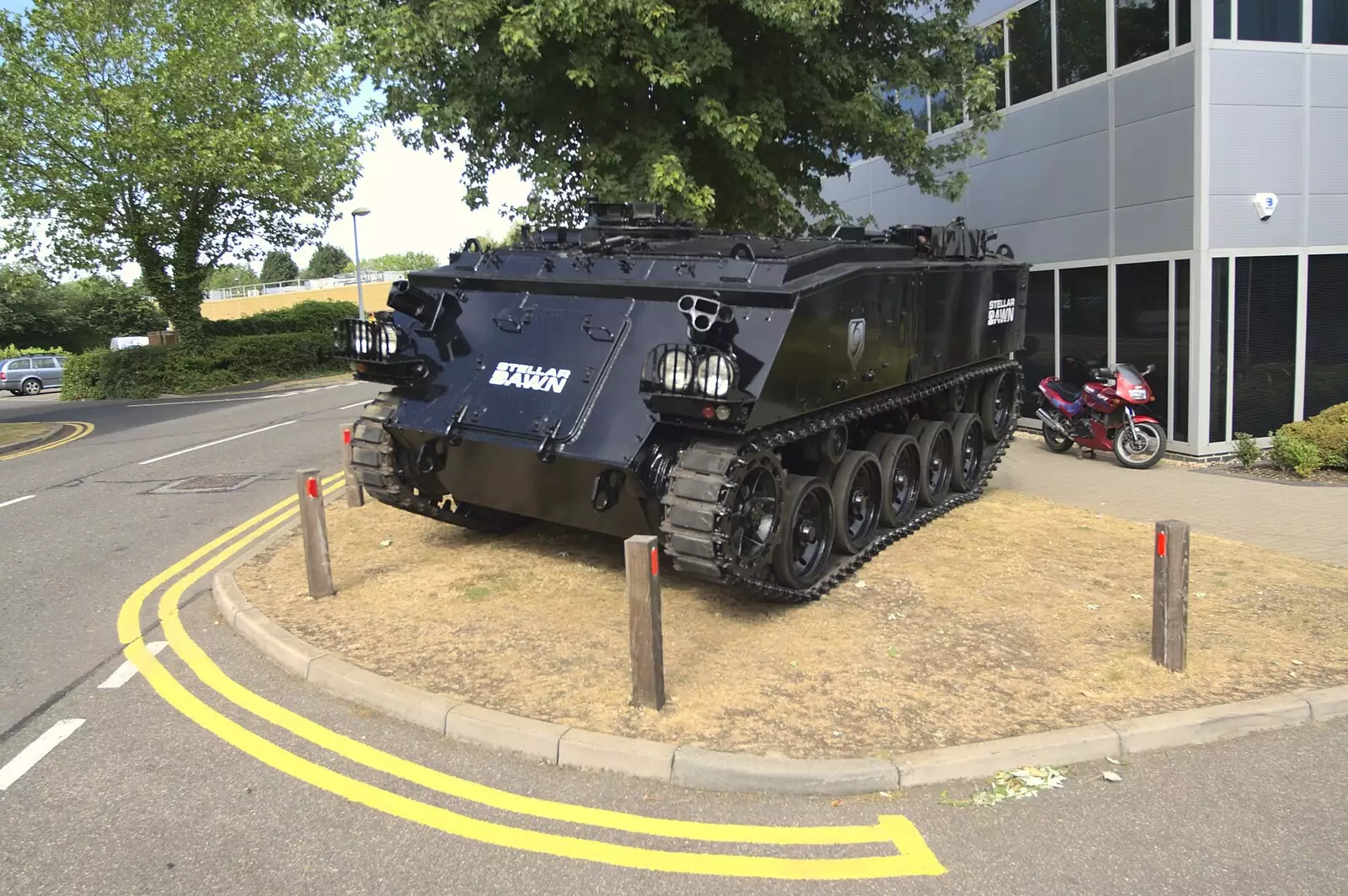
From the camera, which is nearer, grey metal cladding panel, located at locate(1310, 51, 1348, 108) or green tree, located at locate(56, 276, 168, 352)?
grey metal cladding panel, located at locate(1310, 51, 1348, 108)

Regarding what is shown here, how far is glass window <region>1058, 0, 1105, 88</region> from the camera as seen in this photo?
1337 cm

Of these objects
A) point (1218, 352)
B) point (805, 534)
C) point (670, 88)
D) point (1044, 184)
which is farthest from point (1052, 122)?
point (805, 534)

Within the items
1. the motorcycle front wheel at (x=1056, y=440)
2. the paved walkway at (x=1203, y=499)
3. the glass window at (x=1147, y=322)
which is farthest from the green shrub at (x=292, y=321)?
the paved walkway at (x=1203, y=499)

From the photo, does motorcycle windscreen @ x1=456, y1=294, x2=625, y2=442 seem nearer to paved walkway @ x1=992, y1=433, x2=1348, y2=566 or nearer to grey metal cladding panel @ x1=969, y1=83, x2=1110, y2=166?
paved walkway @ x1=992, y1=433, x2=1348, y2=566

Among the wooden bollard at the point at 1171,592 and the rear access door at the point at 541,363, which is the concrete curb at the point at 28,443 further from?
the wooden bollard at the point at 1171,592

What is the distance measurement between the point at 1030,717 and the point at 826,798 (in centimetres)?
126

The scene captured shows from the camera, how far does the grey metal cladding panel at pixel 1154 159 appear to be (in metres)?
12.0

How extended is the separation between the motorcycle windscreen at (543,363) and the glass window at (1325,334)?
10.1m

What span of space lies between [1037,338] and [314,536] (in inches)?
464

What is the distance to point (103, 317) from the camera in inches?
1905

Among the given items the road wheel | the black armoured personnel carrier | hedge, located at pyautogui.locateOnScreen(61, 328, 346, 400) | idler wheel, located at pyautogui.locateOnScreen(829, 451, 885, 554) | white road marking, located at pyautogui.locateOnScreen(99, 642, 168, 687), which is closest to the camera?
white road marking, located at pyautogui.locateOnScreen(99, 642, 168, 687)

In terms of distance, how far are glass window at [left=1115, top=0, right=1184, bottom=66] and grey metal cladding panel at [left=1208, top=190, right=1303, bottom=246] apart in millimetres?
2119

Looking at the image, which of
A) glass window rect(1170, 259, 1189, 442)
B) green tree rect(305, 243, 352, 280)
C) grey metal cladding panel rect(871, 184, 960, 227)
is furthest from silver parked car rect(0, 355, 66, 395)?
green tree rect(305, 243, 352, 280)

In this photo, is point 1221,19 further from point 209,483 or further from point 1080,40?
point 209,483
